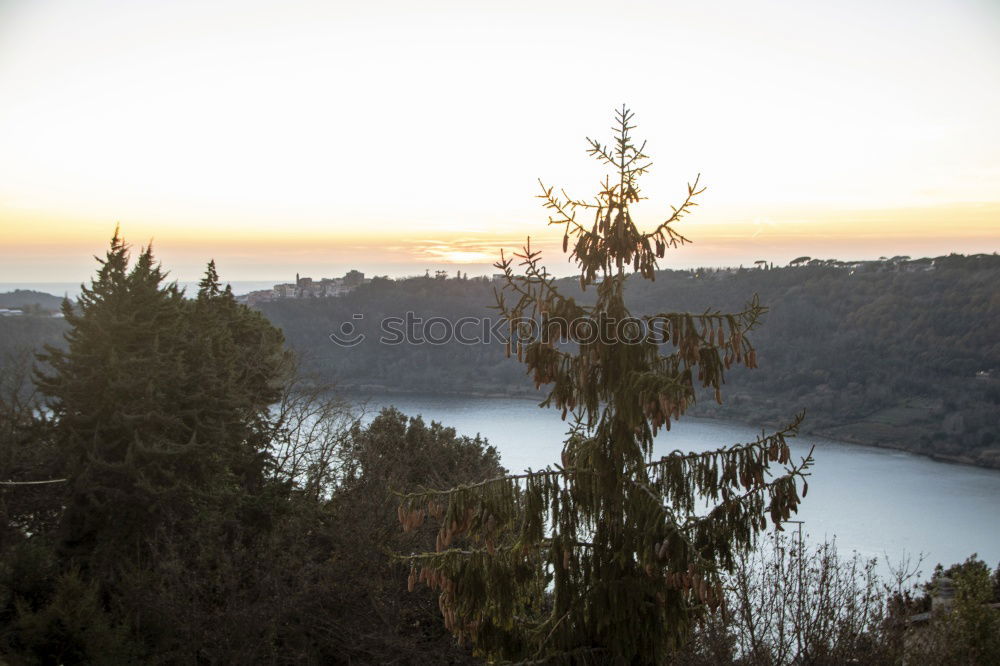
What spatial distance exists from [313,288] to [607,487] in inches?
2082

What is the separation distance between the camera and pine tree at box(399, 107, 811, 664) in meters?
4.38

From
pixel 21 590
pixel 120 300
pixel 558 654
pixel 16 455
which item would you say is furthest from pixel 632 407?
pixel 16 455

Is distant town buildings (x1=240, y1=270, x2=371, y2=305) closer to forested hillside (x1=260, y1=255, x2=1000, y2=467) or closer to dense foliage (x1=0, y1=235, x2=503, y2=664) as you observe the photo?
forested hillside (x1=260, y1=255, x2=1000, y2=467)

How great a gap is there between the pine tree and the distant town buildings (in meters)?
44.1

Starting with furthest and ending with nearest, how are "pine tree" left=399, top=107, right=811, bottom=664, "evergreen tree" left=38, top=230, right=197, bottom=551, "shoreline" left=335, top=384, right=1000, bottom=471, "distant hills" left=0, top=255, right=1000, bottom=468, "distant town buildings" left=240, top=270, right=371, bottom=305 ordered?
"distant town buildings" left=240, top=270, right=371, bottom=305, "distant hills" left=0, top=255, right=1000, bottom=468, "shoreline" left=335, top=384, right=1000, bottom=471, "evergreen tree" left=38, top=230, right=197, bottom=551, "pine tree" left=399, top=107, right=811, bottom=664

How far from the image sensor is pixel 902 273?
167 feet

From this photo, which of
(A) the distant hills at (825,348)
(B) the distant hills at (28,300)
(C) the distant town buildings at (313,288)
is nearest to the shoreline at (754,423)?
(A) the distant hills at (825,348)

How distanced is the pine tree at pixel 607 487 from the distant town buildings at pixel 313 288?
44146 mm

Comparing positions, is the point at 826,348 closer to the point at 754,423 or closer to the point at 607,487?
the point at 754,423

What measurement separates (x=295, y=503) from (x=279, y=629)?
3014mm

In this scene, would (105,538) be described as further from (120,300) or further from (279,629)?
(120,300)

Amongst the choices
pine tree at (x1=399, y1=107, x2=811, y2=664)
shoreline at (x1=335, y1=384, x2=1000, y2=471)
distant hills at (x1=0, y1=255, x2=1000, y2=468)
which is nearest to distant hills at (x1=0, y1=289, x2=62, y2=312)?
distant hills at (x1=0, y1=255, x2=1000, y2=468)

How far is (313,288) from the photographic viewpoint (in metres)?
55.4

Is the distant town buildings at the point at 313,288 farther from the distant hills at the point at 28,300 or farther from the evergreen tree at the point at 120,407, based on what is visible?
the evergreen tree at the point at 120,407
